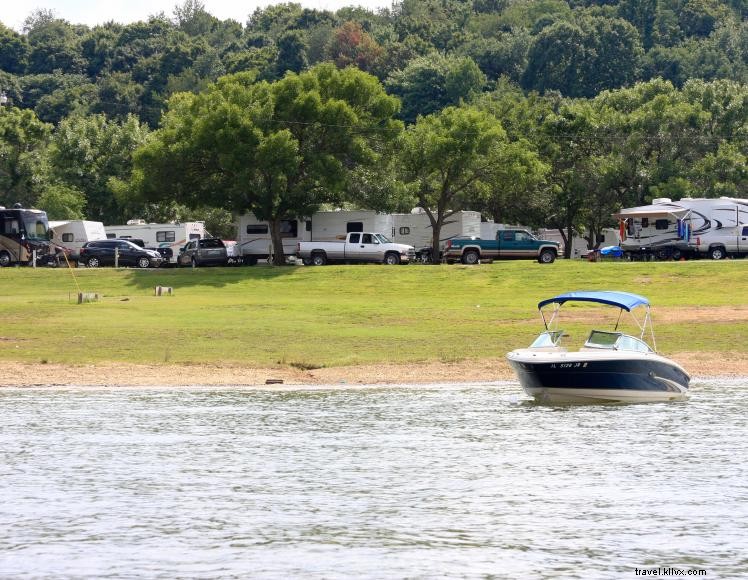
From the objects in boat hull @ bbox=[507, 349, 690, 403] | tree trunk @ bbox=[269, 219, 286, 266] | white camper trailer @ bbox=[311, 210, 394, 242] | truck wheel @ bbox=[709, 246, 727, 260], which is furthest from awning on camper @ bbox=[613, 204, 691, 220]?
boat hull @ bbox=[507, 349, 690, 403]

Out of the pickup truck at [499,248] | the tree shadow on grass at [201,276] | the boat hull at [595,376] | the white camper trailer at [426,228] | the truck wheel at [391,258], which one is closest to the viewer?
the boat hull at [595,376]

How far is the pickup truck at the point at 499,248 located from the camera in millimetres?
72438

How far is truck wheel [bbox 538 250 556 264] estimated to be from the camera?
71.8m

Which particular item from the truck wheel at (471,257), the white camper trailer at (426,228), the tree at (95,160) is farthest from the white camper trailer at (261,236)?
the tree at (95,160)

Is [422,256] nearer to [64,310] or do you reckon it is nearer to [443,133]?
[443,133]

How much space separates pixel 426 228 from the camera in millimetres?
81375

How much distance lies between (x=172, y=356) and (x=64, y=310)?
12.9 metres

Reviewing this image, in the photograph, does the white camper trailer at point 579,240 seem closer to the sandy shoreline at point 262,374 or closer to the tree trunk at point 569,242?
the tree trunk at point 569,242

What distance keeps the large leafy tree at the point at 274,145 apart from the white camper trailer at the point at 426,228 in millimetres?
7200

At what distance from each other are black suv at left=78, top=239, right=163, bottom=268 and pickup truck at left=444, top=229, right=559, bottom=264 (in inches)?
671

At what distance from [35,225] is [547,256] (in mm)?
29340

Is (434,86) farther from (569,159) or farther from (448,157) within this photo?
(448,157)

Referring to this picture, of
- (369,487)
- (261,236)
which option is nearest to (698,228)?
(261,236)

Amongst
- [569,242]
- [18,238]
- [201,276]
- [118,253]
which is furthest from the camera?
[569,242]
